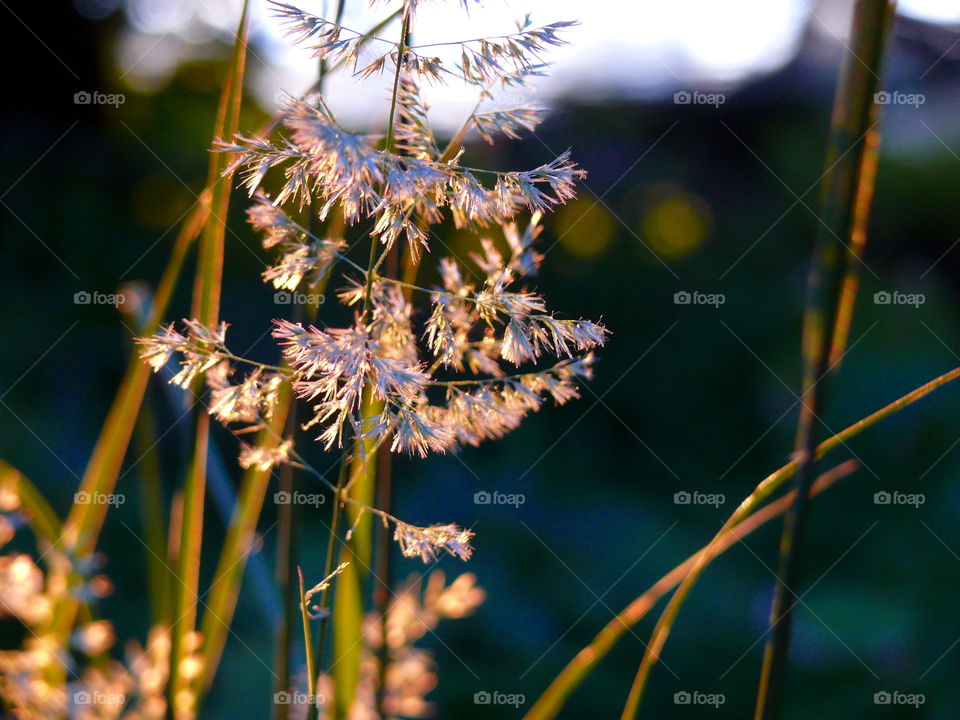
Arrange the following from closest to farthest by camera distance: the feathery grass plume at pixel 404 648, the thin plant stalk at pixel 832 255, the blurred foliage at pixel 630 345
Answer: the thin plant stalk at pixel 832 255 < the feathery grass plume at pixel 404 648 < the blurred foliage at pixel 630 345

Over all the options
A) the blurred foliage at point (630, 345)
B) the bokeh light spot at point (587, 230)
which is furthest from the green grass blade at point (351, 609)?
the bokeh light spot at point (587, 230)

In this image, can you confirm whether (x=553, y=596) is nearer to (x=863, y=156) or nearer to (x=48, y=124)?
(x=863, y=156)

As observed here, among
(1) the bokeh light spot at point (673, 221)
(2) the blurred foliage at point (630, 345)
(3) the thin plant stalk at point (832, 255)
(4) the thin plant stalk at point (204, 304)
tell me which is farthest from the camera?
(1) the bokeh light spot at point (673, 221)

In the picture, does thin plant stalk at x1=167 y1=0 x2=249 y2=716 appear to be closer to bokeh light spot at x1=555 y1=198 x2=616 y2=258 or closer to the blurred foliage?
the blurred foliage

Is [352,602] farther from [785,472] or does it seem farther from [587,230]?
[587,230]

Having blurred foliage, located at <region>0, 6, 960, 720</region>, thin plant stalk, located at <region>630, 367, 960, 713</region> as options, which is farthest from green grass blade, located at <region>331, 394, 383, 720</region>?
Answer: blurred foliage, located at <region>0, 6, 960, 720</region>

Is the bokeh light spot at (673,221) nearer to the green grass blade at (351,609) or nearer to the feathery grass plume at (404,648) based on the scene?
the feathery grass plume at (404,648)

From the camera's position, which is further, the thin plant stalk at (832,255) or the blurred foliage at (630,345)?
the blurred foliage at (630,345)

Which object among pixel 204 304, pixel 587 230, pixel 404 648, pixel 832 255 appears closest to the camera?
pixel 832 255

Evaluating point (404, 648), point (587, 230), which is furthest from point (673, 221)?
point (404, 648)
